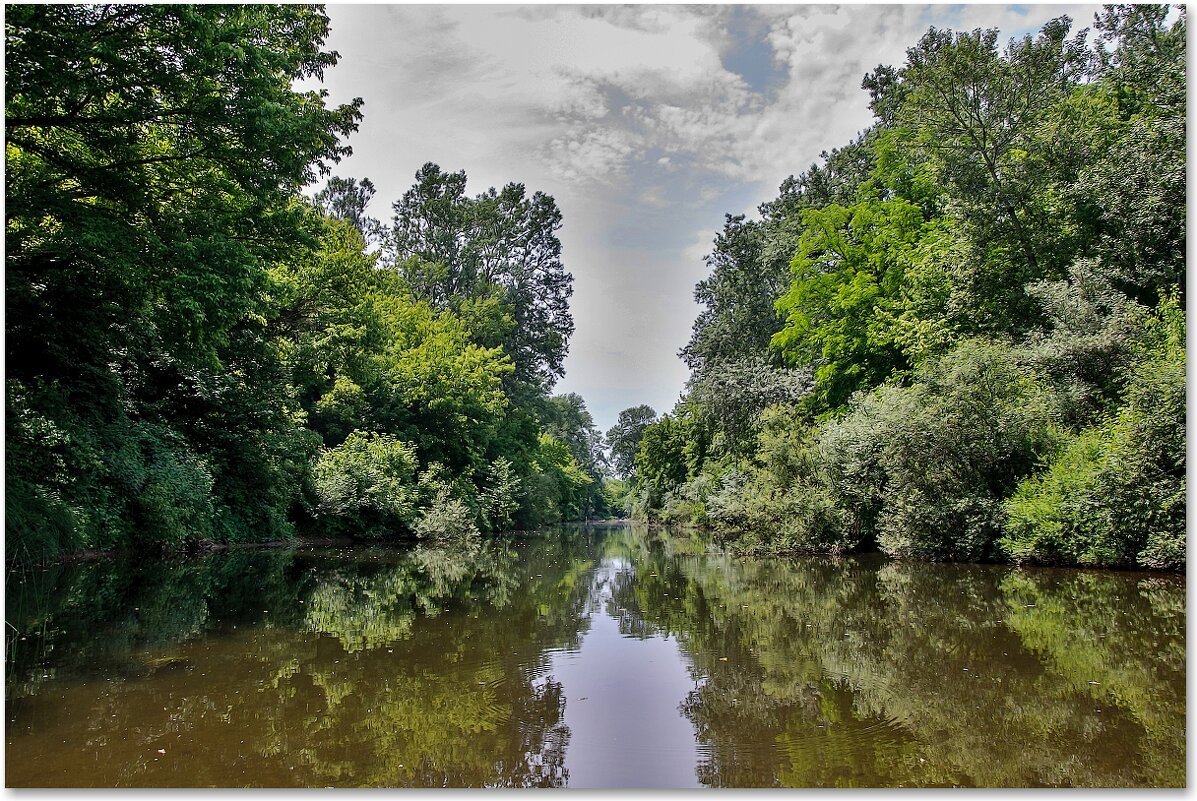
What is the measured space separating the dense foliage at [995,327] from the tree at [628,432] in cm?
5432

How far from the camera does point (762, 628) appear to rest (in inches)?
322

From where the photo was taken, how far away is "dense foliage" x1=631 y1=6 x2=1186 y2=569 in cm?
1272

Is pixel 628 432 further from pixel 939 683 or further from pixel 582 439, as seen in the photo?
pixel 939 683

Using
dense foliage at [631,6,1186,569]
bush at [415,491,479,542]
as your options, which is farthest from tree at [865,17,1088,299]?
bush at [415,491,479,542]

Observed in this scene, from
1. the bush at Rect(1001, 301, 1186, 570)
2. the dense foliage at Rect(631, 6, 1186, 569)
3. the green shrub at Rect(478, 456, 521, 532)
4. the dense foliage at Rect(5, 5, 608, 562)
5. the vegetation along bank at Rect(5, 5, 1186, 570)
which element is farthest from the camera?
the green shrub at Rect(478, 456, 521, 532)

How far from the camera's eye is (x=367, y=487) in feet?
83.4

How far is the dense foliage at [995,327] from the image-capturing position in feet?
41.7

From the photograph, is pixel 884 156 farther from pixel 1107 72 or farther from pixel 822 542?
pixel 822 542

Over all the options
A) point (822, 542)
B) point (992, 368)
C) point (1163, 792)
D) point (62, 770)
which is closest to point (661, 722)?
point (1163, 792)

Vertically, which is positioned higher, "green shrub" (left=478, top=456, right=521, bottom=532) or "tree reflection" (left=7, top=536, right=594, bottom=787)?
"green shrub" (left=478, top=456, right=521, bottom=532)

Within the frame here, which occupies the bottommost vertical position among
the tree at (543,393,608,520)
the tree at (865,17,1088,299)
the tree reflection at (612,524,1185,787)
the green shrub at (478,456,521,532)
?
the tree reflection at (612,524,1185,787)

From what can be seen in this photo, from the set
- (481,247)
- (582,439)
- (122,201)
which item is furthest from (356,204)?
(582,439)

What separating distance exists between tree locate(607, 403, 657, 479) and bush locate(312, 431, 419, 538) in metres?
53.6

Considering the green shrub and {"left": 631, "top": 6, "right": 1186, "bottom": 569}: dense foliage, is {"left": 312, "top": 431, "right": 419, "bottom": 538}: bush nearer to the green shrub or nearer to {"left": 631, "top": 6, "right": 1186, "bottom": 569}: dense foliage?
the green shrub
